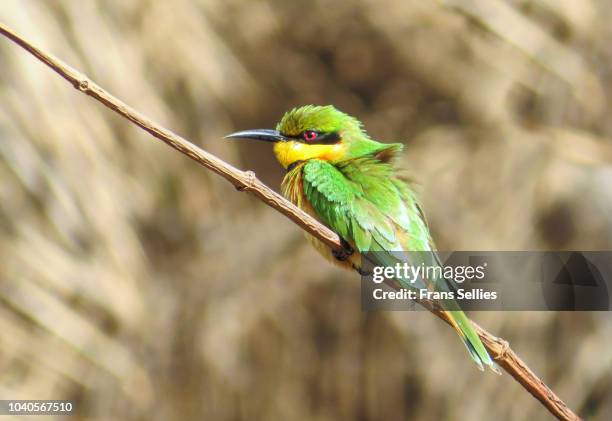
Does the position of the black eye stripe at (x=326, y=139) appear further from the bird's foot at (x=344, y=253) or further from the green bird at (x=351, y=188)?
the bird's foot at (x=344, y=253)

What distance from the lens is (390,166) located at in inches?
51.9

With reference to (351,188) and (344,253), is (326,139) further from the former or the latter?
(344,253)

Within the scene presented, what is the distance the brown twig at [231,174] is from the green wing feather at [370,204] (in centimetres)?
21

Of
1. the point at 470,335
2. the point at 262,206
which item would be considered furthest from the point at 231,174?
the point at 262,206

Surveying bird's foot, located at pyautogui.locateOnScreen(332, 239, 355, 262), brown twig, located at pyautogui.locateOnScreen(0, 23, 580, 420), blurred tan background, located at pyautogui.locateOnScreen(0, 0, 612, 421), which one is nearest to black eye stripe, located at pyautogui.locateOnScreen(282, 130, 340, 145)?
bird's foot, located at pyautogui.locateOnScreen(332, 239, 355, 262)

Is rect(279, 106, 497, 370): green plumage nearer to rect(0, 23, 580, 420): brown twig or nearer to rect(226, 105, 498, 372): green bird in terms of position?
rect(226, 105, 498, 372): green bird

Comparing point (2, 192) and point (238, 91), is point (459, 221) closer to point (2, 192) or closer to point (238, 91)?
point (238, 91)

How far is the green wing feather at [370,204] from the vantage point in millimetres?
1247

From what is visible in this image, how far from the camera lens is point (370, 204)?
1304 mm

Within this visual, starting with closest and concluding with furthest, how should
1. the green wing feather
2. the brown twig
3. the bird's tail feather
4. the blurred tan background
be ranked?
the brown twig < the bird's tail feather < the green wing feather < the blurred tan background

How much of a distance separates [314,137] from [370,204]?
0.70ft

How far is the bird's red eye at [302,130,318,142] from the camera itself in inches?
57.7

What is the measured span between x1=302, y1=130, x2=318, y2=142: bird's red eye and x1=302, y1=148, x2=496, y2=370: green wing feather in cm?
6

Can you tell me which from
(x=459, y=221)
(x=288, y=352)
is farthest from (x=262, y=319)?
(x=459, y=221)
